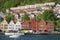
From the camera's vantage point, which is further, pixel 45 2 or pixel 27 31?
pixel 45 2

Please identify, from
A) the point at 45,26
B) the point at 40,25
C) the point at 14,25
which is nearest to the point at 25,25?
the point at 14,25

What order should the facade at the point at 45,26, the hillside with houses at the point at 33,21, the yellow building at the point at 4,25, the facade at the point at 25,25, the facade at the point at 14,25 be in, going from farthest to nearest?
the yellow building at the point at 4,25
the facade at the point at 25,25
the facade at the point at 14,25
the hillside with houses at the point at 33,21
the facade at the point at 45,26

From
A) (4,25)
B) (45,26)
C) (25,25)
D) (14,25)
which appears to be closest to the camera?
(45,26)

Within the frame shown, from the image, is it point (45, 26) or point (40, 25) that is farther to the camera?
point (40, 25)

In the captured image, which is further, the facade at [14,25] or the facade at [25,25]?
the facade at [25,25]

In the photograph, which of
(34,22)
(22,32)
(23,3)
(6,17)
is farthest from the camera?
(23,3)

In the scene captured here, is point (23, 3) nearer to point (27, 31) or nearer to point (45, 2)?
point (45, 2)

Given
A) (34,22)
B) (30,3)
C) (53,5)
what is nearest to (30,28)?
(34,22)

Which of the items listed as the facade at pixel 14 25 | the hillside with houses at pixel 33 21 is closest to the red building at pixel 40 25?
the hillside with houses at pixel 33 21

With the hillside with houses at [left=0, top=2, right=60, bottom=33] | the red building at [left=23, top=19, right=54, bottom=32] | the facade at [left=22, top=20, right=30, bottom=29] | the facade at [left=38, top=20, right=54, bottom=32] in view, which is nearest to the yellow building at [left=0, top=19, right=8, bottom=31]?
the hillside with houses at [left=0, top=2, right=60, bottom=33]

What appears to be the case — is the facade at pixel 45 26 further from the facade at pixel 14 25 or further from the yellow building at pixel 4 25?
the yellow building at pixel 4 25

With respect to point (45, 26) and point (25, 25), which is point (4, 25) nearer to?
point (25, 25)
